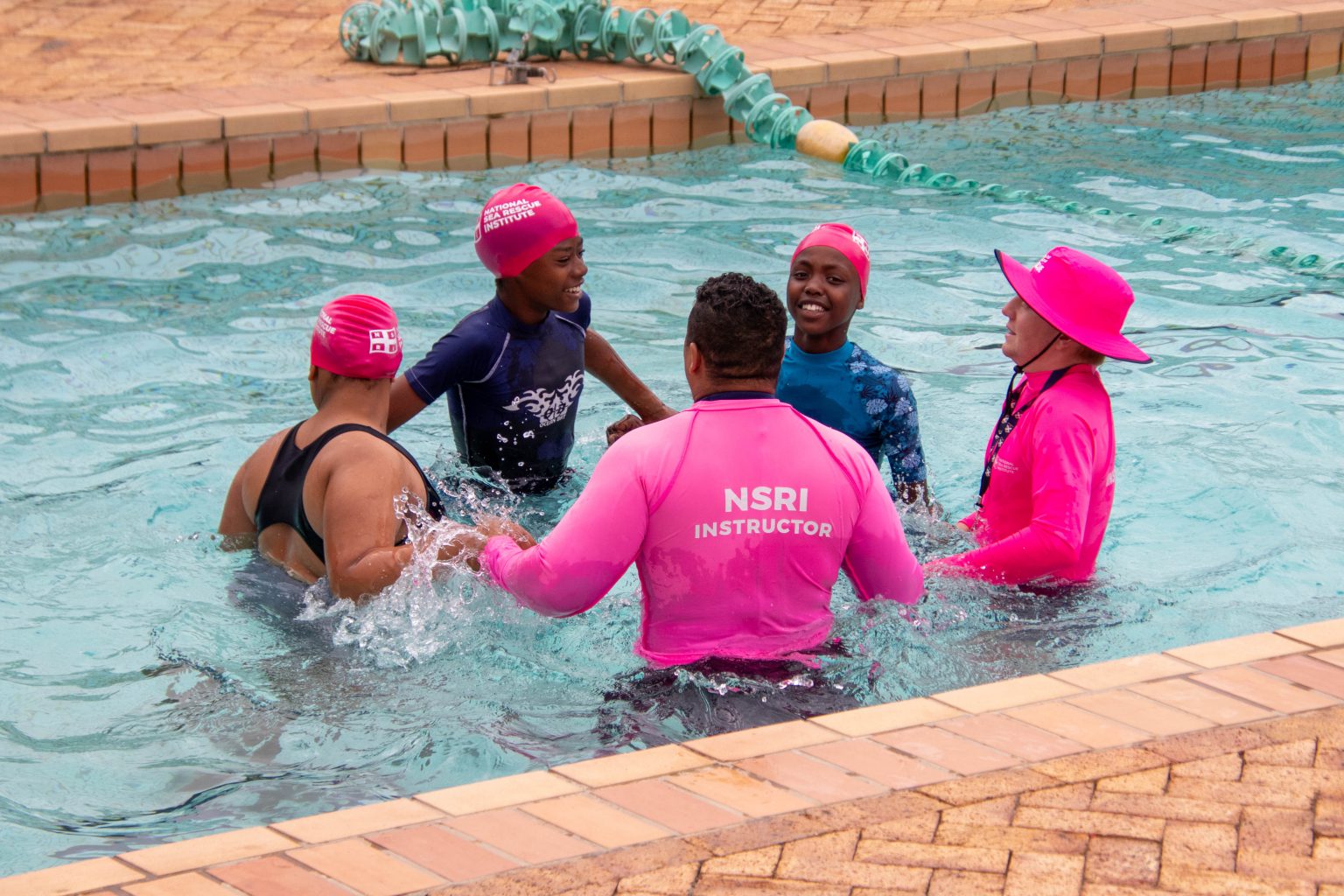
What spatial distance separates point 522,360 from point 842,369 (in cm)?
119

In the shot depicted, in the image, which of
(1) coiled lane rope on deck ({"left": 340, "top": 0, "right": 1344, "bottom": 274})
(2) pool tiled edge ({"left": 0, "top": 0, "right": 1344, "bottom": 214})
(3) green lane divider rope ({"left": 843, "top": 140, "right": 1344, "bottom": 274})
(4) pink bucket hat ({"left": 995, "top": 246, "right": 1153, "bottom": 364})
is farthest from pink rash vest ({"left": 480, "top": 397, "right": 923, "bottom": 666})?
(1) coiled lane rope on deck ({"left": 340, "top": 0, "right": 1344, "bottom": 274})

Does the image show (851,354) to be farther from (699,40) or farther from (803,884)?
(699,40)

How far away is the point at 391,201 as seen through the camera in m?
10.1

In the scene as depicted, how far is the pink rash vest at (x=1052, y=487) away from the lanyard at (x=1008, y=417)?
0.08 ft

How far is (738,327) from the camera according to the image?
354 centimetres

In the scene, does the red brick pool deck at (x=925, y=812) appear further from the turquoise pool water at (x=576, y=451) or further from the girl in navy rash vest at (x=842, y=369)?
the girl in navy rash vest at (x=842, y=369)

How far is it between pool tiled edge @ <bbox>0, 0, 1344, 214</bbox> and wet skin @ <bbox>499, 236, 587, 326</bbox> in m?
5.41

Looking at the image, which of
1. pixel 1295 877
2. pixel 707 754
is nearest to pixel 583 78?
pixel 707 754

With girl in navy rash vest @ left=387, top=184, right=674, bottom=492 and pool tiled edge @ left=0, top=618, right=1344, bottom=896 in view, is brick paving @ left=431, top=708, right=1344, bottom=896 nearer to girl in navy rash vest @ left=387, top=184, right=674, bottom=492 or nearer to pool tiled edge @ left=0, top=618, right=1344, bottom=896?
pool tiled edge @ left=0, top=618, right=1344, bottom=896

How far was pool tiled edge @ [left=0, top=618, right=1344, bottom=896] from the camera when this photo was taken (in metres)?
3.01

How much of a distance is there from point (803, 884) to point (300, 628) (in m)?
2.24

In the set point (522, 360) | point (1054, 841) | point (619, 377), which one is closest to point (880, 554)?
point (1054, 841)

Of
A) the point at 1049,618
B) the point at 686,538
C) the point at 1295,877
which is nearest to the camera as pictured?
the point at 1295,877

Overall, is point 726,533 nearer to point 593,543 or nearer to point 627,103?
point 593,543
